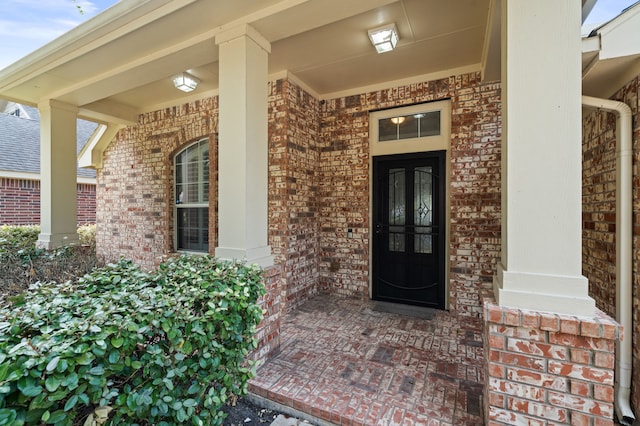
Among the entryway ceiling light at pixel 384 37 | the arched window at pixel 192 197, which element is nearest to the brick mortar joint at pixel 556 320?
the entryway ceiling light at pixel 384 37

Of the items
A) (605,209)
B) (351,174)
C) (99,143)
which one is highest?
(99,143)

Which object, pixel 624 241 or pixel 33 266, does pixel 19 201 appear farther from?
pixel 624 241

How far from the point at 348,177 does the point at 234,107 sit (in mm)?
2211

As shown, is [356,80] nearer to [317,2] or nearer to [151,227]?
[317,2]

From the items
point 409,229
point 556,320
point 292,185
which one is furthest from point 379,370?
point 292,185

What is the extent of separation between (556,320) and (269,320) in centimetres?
204

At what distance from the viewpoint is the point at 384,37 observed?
2854 mm

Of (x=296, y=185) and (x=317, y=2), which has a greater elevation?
(x=317, y=2)

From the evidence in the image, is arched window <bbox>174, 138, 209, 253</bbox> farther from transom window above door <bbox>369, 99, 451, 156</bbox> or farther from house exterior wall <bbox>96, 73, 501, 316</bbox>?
transom window above door <bbox>369, 99, 451, 156</bbox>

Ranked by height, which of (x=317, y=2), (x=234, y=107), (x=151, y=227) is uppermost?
(x=317, y=2)

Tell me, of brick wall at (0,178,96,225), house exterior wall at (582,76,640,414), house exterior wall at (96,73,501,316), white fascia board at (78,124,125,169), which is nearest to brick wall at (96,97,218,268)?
house exterior wall at (96,73,501,316)

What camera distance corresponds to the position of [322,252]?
4547 millimetres

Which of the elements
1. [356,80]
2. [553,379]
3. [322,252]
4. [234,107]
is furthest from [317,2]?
[322,252]

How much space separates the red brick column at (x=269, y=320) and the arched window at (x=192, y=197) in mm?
2709
